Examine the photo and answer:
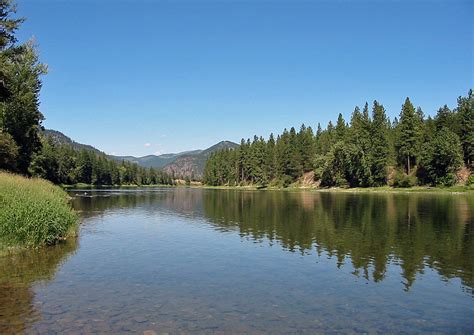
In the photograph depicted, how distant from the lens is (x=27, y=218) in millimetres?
25891

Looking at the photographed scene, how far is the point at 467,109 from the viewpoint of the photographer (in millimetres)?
132000

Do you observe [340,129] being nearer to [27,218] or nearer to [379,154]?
[379,154]

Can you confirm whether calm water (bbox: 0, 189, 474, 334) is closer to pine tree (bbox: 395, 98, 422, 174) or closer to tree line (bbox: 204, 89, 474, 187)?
tree line (bbox: 204, 89, 474, 187)

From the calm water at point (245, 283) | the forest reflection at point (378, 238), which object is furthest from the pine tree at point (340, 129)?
the calm water at point (245, 283)

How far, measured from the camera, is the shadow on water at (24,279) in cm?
1457

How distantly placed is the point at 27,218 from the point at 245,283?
15.5 m

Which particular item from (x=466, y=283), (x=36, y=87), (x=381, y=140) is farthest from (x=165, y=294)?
(x=381, y=140)

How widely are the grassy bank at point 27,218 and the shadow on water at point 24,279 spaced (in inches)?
30.9

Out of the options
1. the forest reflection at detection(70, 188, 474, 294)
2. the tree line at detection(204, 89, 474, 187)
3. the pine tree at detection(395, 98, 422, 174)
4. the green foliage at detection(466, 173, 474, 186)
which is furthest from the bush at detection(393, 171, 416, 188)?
the forest reflection at detection(70, 188, 474, 294)

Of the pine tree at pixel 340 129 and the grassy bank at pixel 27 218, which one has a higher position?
the pine tree at pixel 340 129

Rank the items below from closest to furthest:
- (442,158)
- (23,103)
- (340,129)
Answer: (23,103)
(442,158)
(340,129)

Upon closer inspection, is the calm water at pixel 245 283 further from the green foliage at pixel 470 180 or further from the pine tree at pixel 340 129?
the pine tree at pixel 340 129

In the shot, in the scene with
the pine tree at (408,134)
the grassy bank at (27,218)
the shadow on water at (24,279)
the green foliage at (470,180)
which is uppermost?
the pine tree at (408,134)

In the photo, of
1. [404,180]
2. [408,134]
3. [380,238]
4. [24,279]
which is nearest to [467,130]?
[408,134]
